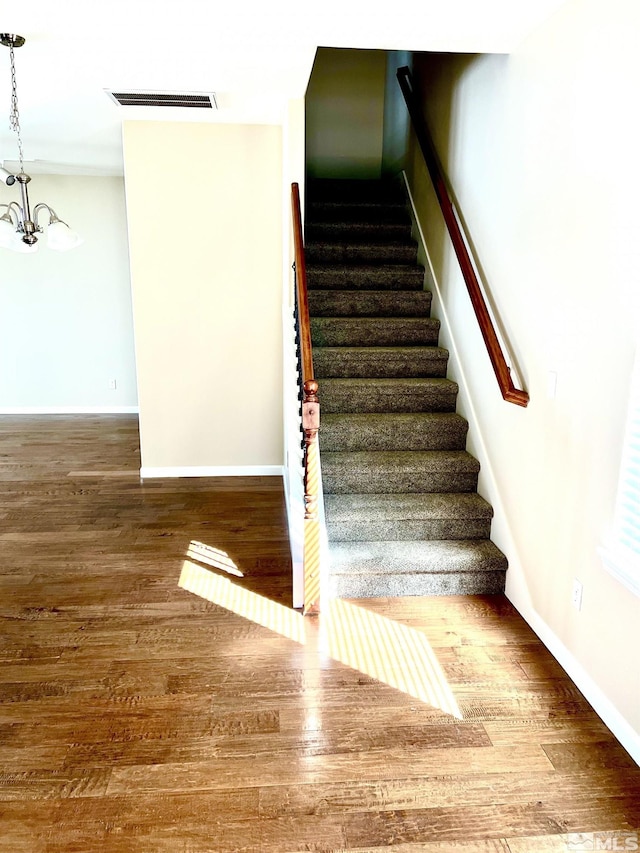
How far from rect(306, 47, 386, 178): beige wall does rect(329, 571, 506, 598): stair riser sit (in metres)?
4.30

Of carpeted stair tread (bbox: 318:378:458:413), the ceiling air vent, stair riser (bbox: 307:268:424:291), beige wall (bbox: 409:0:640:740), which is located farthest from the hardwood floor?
the ceiling air vent

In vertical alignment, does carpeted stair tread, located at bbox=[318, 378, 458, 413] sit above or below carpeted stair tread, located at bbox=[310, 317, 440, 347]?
below

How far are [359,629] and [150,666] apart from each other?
36.9 inches

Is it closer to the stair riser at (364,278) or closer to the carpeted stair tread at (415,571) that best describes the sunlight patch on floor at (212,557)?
the carpeted stair tread at (415,571)

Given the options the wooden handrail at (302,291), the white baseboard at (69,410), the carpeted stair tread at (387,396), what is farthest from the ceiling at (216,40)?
the white baseboard at (69,410)

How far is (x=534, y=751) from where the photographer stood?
207 centimetres

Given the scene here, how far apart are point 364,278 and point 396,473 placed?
1.67 metres

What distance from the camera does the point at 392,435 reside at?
3.59 m

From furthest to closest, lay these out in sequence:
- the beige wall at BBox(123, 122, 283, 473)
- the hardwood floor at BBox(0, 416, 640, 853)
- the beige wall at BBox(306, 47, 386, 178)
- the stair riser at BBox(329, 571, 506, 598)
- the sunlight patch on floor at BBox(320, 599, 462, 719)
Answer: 1. the beige wall at BBox(306, 47, 386, 178)
2. the beige wall at BBox(123, 122, 283, 473)
3. the stair riser at BBox(329, 571, 506, 598)
4. the sunlight patch on floor at BBox(320, 599, 462, 719)
5. the hardwood floor at BBox(0, 416, 640, 853)

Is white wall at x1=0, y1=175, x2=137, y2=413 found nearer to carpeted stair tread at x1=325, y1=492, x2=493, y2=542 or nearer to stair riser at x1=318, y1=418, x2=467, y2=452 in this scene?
stair riser at x1=318, y1=418, x2=467, y2=452

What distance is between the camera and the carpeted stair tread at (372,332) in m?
4.05

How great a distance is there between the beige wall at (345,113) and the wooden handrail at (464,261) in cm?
106

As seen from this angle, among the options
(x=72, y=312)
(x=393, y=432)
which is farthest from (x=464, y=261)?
(x=72, y=312)

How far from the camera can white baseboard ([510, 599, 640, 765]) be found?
2.07 metres
